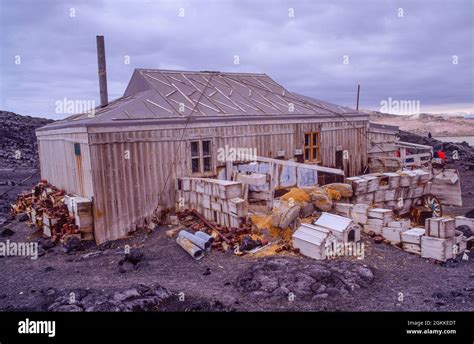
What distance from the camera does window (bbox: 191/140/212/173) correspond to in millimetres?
14891

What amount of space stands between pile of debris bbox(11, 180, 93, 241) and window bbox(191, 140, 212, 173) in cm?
420

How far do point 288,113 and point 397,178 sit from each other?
603 centimetres

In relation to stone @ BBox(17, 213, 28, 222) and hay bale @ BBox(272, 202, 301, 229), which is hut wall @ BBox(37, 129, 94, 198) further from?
hay bale @ BBox(272, 202, 301, 229)

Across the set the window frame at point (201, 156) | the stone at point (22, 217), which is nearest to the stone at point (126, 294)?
the window frame at point (201, 156)

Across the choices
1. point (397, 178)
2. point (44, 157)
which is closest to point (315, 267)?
point (397, 178)

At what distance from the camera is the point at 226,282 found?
9078mm

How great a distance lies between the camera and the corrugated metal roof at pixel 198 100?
14172mm

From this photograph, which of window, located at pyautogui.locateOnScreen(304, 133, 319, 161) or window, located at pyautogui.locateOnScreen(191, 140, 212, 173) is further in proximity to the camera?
window, located at pyautogui.locateOnScreen(304, 133, 319, 161)


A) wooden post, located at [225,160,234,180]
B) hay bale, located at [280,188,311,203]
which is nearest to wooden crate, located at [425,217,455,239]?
hay bale, located at [280,188,311,203]

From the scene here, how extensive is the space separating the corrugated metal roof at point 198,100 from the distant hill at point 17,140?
25.9 m

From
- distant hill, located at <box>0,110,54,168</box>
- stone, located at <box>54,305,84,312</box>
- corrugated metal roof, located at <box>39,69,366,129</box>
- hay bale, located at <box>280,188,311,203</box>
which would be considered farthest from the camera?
distant hill, located at <box>0,110,54,168</box>

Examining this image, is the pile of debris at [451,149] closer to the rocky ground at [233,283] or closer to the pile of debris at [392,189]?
the pile of debris at [392,189]
